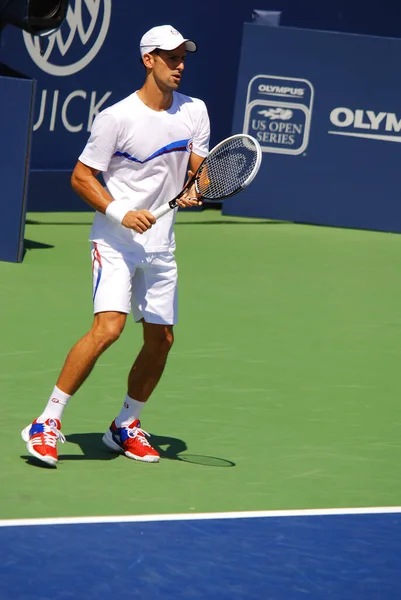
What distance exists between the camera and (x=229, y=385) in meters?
7.62

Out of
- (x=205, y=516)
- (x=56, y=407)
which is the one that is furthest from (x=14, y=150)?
(x=205, y=516)

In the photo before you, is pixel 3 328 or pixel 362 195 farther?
pixel 362 195

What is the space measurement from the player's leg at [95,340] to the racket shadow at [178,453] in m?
0.59

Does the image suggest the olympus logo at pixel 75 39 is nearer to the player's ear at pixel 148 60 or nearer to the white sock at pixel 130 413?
the player's ear at pixel 148 60

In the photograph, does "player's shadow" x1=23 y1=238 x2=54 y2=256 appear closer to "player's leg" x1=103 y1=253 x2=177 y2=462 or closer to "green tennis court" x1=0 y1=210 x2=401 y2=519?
"green tennis court" x1=0 y1=210 x2=401 y2=519

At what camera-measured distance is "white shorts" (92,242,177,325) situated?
235 inches

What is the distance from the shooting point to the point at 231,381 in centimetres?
771

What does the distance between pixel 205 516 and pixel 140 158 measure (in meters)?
1.69

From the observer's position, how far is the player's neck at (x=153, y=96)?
6.00m

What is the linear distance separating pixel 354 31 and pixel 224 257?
5479mm

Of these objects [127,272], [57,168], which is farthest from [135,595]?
[57,168]

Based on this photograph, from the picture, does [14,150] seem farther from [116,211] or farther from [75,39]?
[116,211]

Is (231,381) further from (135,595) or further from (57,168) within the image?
(57,168)

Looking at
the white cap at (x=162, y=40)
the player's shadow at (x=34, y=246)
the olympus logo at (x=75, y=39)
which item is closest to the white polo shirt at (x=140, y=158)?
the white cap at (x=162, y=40)
